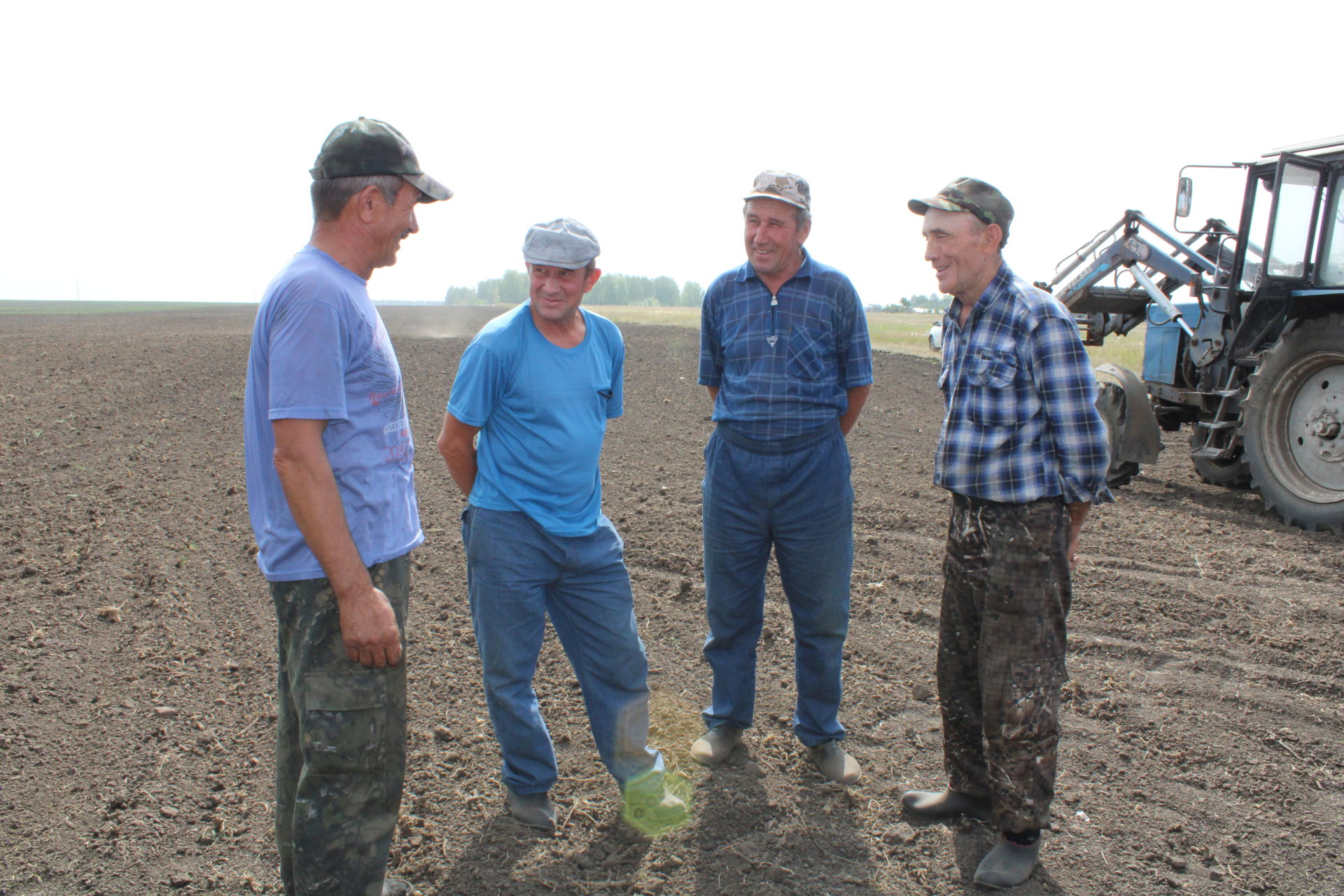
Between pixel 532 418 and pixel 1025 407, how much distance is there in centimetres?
149

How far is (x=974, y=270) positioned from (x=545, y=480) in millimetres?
1474

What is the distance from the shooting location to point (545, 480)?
9.61 feet

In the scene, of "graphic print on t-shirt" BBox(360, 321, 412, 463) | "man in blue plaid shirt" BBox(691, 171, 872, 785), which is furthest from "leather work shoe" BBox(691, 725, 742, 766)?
"graphic print on t-shirt" BBox(360, 321, 412, 463)

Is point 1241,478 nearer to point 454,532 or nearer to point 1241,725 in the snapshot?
point 1241,725

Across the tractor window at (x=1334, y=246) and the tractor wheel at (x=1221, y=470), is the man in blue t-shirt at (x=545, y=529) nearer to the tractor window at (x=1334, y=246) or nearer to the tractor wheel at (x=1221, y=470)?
the tractor window at (x=1334, y=246)

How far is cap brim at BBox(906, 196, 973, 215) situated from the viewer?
275 centimetres

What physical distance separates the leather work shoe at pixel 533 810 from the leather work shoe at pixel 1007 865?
134 centimetres

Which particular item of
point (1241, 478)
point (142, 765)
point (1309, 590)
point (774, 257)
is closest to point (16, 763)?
point (142, 765)

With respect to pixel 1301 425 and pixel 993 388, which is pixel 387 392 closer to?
pixel 993 388

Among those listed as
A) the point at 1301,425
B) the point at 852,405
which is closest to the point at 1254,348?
the point at 1301,425

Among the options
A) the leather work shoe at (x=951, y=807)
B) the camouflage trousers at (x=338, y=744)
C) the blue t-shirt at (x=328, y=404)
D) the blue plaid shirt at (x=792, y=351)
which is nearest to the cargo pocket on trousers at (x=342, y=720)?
the camouflage trousers at (x=338, y=744)

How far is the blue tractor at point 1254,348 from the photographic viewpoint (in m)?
7.04

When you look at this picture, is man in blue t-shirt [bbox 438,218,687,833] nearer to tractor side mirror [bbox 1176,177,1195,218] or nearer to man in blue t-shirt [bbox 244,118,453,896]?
man in blue t-shirt [bbox 244,118,453,896]

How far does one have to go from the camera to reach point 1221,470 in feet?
27.6
